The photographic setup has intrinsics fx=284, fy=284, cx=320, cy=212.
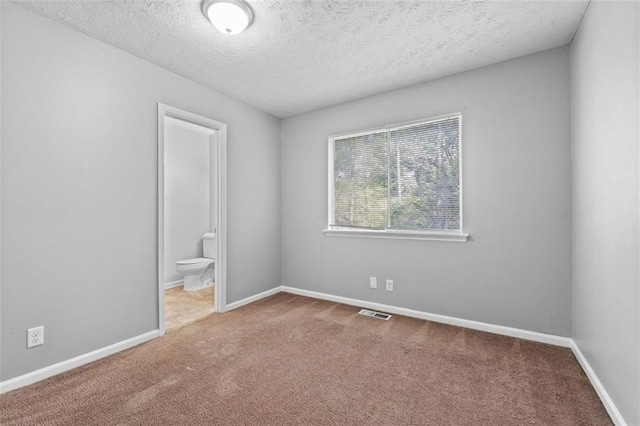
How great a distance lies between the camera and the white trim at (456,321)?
2.45 metres

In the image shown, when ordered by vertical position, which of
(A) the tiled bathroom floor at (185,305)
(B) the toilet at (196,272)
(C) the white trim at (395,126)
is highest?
(C) the white trim at (395,126)

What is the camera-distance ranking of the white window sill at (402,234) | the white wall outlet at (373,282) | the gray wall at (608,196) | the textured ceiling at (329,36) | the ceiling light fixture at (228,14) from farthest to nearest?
the white wall outlet at (373,282), the white window sill at (402,234), the textured ceiling at (329,36), the ceiling light fixture at (228,14), the gray wall at (608,196)

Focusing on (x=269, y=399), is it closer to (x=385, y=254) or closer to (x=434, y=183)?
(x=385, y=254)

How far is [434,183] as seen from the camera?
305 centimetres

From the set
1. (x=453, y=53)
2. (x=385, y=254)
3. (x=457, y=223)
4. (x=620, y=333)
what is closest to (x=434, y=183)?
(x=457, y=223)

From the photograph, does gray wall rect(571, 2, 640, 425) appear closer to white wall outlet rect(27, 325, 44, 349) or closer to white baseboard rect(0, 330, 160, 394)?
white baseboard rect(0, 330, 160, 394)

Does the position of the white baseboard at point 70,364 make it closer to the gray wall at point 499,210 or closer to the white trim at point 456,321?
the white trim at point 456,321

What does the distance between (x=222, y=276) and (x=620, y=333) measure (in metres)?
3.29

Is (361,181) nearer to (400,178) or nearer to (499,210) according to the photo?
(400,178)

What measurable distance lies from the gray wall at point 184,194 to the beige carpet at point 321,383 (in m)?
2.35

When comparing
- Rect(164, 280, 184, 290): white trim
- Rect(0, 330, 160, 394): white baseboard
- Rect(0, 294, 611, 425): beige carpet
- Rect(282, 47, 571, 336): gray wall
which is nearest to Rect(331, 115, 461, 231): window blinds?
Rect(282, 47, 571, 336): gray wall

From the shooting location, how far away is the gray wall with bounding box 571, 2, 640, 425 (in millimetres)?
1387

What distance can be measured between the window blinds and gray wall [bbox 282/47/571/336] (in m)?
0.14

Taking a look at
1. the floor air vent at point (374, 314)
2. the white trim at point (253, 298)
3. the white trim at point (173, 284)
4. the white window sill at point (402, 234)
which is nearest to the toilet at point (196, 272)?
the white trim at point (173, 284)
